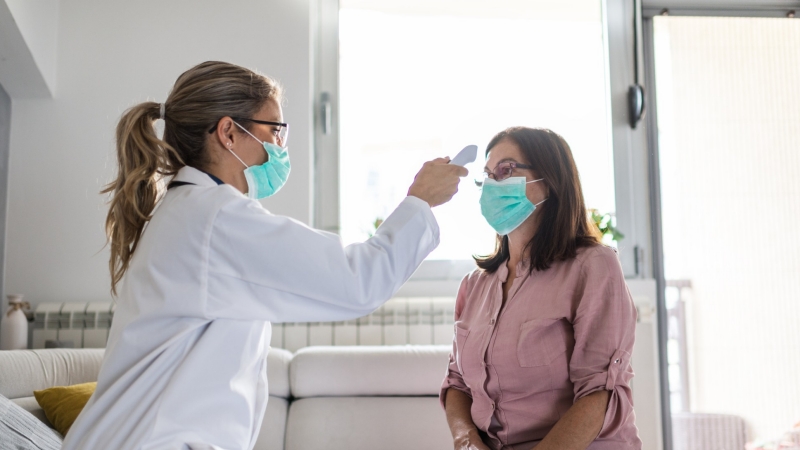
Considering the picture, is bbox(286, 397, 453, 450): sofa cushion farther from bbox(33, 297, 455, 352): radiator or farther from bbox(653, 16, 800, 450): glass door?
bbox(653, 16, 800, 450): glass door

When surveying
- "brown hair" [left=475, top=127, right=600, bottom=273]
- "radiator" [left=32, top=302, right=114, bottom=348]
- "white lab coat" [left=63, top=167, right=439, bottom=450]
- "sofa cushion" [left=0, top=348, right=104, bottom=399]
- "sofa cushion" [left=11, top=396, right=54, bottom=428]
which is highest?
"brown hair" [left=475, top=127, right=600, bottom=273]

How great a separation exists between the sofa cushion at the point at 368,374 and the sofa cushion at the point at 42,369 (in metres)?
0.76

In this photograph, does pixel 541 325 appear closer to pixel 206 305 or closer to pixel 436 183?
pixel 436 183

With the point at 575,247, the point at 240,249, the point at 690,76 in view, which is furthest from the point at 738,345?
the point at 240,249

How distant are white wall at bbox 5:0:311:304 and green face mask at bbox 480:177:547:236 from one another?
4.94ft

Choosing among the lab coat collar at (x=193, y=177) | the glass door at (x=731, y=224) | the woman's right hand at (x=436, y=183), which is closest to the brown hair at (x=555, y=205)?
the woman's right hand at (x=436, y=183)

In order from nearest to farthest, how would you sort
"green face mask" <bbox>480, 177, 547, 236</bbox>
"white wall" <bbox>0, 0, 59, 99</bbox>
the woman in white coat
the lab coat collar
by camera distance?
the woman in white coat
the lab coat collar
"green face mask" <bbox>480, 177, 547, 236</bbox>
"white wall" <bbox>0, 0, 59, 99</bbox>

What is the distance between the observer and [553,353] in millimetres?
1684

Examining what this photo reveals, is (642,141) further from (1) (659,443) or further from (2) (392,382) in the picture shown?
(2) (392,382)

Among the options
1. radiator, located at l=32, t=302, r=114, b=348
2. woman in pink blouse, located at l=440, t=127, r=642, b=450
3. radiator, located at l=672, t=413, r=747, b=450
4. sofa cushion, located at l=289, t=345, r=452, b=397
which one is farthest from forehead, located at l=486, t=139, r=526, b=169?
radiator, located at l=672, t=413, r=747, b=450

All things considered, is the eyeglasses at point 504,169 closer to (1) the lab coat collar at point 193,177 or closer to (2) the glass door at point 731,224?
(1) the lab coat collar at point 193,177

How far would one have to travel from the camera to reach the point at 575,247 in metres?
1.81

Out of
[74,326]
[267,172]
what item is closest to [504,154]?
[267,172]

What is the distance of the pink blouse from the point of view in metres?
1.62
